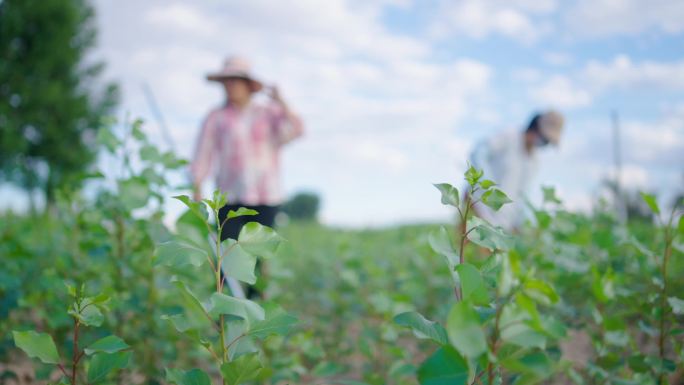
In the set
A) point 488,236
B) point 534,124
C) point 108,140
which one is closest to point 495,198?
point 488,236

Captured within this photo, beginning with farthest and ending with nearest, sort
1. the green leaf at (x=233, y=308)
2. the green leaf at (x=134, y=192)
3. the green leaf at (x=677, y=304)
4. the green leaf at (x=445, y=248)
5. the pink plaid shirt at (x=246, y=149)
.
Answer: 1. the pink plaid shirt at (x=246, y=149)
2. the green leaf at (x=134, y=192)
3. the green leaf at (x=677, y=304)
4. the green leaf at (x=445, y=248)
5. the green leaf at (x=233, y=308)

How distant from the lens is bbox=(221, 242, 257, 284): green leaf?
1.07 metres

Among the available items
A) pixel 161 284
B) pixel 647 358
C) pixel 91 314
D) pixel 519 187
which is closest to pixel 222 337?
pixel 91 314

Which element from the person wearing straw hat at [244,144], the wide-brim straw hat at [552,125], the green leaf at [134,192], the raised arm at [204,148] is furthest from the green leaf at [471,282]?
the wide-brim straw hat at [552,125]

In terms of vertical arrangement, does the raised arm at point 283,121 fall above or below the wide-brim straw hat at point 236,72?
below

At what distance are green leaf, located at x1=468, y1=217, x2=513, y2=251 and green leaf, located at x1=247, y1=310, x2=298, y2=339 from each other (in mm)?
387

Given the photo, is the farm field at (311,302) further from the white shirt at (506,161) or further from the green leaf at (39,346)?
the white shirt at (506,161)

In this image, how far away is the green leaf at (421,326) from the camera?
3.62 feet

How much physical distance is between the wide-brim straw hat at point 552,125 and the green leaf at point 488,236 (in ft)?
12.7

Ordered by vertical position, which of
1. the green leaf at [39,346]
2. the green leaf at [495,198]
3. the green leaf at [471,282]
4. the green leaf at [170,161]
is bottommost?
the green leaf at [39,346]

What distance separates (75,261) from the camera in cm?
243

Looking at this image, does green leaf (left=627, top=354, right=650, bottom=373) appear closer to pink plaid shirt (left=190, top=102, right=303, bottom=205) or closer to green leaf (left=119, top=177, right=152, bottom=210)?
green leaf (left=119, top=177, right=152, bottom=210)

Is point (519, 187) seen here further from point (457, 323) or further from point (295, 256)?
point (457, 323)

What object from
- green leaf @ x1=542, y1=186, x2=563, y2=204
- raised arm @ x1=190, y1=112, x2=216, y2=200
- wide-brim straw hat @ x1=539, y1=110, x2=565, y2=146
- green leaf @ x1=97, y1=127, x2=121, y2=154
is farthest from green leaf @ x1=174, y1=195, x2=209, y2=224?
wide-brim straw hat @ x1=539, y1=110, x2=565, y2=146
